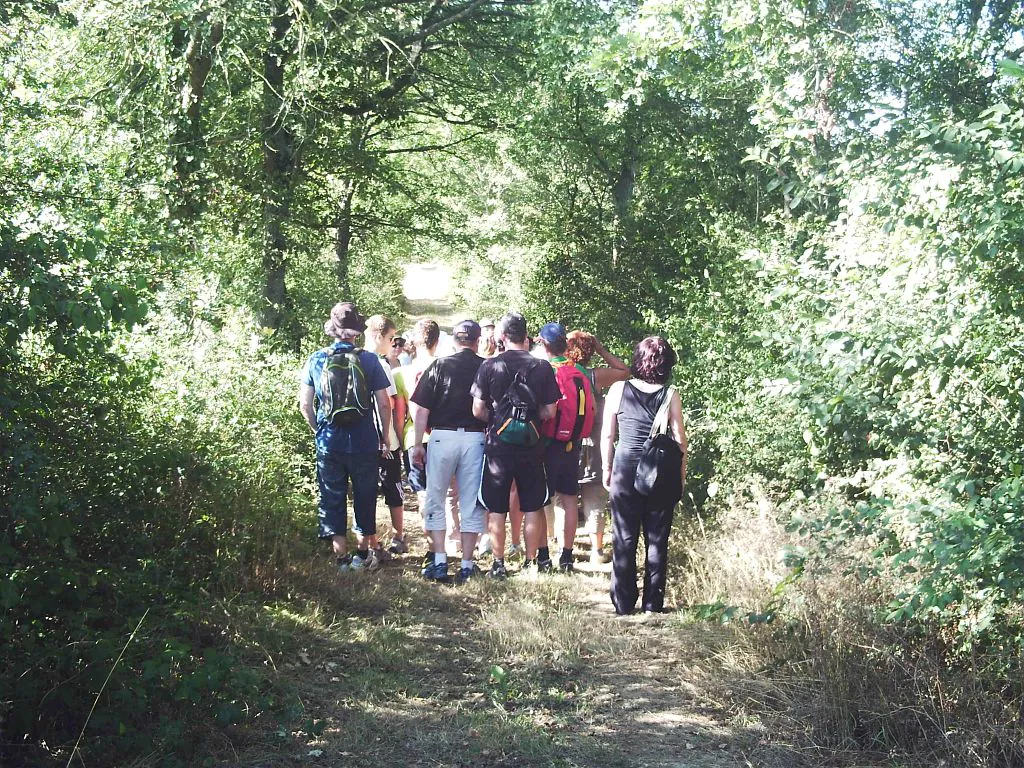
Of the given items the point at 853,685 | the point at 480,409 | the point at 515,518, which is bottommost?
the point at 853,685

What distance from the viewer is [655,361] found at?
262 inches

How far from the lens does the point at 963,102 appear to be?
1060cm

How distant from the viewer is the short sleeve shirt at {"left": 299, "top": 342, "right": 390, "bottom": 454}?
7.24m

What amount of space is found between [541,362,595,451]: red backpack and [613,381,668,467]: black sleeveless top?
3.38 feet

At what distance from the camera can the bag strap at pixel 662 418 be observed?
6574 millimetres

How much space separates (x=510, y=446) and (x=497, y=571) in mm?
995

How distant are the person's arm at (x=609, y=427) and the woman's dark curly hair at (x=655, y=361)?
25 centimetres

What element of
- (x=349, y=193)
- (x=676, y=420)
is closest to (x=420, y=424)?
(x=676, y=420)

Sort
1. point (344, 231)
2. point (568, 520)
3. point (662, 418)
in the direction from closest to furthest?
point (662, 418) < point (568, 520) < point (344, 231)

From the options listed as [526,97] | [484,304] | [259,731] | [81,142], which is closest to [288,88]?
[526,97]

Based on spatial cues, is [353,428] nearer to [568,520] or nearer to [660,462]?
[568,520]

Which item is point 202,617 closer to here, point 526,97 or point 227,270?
point 227,270

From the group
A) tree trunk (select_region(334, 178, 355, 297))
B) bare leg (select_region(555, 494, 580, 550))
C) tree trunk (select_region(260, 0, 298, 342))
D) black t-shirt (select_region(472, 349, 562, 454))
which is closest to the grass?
bare leg (select_region(555, 494, 580, 550))

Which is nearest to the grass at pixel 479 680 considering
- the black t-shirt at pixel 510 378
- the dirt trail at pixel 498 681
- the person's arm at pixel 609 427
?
the dirt trail at pixel 498 681
